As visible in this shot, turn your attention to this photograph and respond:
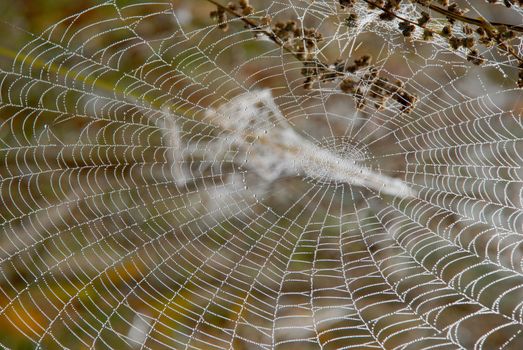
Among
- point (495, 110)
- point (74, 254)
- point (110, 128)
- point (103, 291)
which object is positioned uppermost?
point (495, 110)

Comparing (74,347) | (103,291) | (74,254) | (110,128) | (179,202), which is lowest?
(74,347)

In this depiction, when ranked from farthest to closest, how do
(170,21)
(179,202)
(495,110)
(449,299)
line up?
(449,299), (179,202), (170,21), (495,110)

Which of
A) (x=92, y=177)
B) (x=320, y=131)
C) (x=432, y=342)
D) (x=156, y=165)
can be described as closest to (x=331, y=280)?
(x=432, y=342)

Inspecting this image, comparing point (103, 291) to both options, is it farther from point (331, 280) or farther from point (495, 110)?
point (495, 110)

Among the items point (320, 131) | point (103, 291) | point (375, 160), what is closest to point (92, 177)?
point (103, 291)

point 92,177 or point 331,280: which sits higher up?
point 92,177

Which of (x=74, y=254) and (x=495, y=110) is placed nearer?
(x=495, y=110)

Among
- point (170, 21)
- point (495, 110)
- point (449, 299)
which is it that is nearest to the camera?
point (495, 110)

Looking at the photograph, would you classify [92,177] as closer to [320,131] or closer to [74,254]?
[74,254]

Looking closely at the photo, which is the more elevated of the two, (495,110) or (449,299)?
(495,110)
